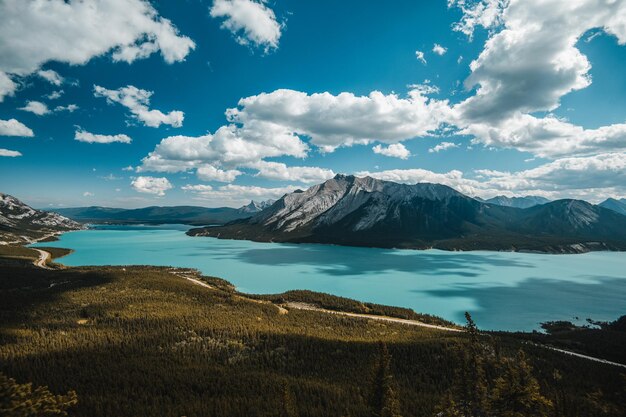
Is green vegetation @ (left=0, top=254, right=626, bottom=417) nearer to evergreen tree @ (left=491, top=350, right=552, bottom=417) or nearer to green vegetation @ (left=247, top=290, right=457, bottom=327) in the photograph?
evergreen tree @ (left=491, top=350, right=552, bottom=417)

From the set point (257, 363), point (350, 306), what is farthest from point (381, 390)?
point (350, 306)

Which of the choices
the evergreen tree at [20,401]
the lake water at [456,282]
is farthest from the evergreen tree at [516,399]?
the lake water at [456,282]

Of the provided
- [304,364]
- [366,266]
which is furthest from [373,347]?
[366,266]

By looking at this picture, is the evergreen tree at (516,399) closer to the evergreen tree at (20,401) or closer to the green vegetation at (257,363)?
the green vegetation at (257,363)

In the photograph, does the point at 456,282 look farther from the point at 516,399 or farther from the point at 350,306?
the point at 516,399

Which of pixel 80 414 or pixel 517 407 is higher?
pixel 517 407

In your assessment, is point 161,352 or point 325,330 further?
point 325,330

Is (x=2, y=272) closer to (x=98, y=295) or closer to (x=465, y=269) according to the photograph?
(x=98, y=295)

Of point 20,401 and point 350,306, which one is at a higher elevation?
point 20,401
